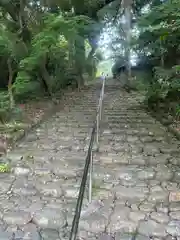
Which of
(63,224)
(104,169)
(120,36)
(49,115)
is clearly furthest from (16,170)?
(120,36)

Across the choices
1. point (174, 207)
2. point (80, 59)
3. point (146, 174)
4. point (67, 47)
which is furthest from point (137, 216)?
point (80, 59)

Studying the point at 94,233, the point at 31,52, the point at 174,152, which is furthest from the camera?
the point at 31,52

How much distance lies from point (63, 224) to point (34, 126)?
3785 millimetres

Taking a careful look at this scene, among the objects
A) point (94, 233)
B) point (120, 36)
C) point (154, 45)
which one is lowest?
point (94, 233)

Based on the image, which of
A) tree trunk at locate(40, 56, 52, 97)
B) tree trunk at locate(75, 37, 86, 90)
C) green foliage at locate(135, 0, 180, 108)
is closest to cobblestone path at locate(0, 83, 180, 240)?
green foliage at locate(135, 0, 180, 108)

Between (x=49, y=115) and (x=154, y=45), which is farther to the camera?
(x=49, y=115)

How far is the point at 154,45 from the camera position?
6.19 metres

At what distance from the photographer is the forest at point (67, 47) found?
18.3 feet

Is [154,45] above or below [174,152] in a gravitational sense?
above

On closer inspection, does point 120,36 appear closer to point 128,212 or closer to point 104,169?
point 104,169

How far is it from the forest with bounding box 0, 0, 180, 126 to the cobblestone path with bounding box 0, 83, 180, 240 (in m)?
1.02

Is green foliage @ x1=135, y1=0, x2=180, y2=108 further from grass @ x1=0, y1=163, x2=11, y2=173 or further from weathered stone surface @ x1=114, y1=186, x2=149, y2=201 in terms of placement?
grass @ x1=0, y1=163, x2=11, y2=173

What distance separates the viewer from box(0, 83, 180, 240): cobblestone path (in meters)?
2.75

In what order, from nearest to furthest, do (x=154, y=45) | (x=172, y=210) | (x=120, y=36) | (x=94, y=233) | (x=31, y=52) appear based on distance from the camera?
(x=94, y=233)
(x=172, y=210)
(x=154, y=45)
(x=31, y=52)
(x=120, y=36)
